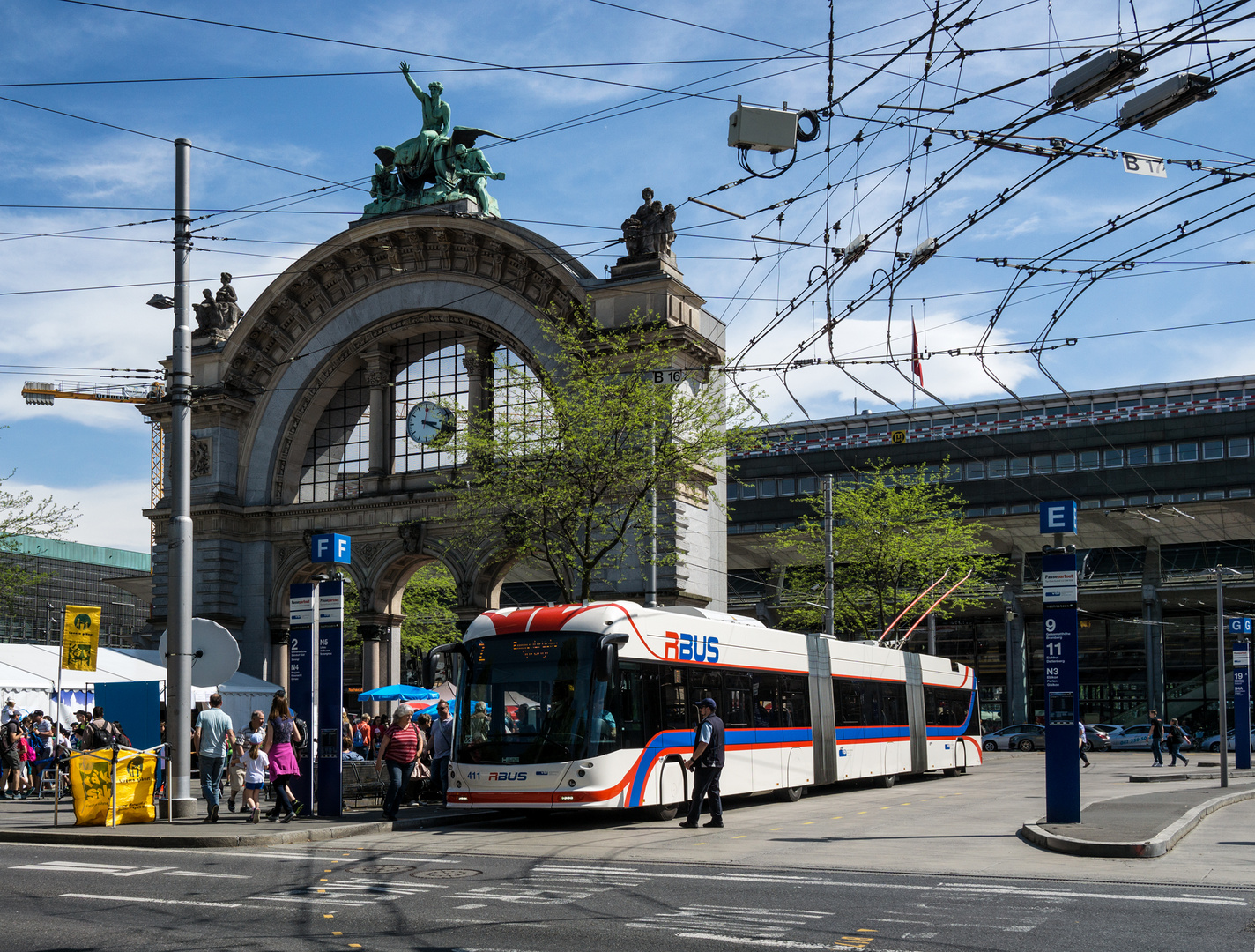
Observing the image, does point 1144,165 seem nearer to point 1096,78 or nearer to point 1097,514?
point 1096,78

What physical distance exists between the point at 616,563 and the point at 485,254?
11277 mm

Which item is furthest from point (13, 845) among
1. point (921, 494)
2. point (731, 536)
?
point (731, 536)

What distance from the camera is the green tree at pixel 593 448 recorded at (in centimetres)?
2825

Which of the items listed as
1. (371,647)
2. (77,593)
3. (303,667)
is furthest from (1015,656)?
(77,593)

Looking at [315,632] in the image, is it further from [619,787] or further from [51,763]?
[51,763]

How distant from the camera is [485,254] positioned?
1526 inches

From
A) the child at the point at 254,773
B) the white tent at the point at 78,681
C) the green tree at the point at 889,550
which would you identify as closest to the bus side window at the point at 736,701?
the child at the point at 254,773

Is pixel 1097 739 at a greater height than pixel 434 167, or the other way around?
pixel 434 167

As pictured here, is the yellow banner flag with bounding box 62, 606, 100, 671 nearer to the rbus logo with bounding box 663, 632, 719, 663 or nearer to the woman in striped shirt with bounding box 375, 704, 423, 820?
the woman in striped shirt with bounding box 375, 704, 423, 820

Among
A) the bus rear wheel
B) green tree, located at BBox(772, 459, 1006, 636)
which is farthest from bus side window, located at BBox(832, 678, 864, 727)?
green tree, located at BBox(772, 459, 1006, 636)

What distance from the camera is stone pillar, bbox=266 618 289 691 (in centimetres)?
4134

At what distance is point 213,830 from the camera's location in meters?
17.6

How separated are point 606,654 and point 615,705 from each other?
1.05 metres

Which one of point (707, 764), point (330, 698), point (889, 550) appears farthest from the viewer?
point (889, 550)
